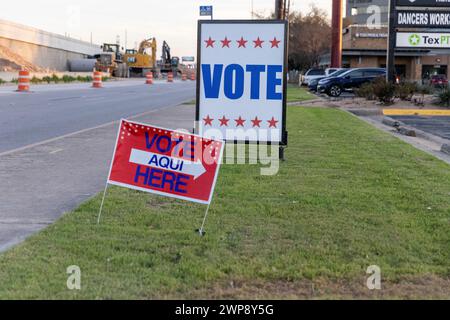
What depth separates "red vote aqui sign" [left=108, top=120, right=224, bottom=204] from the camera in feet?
21.1

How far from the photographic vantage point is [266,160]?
1045 cm

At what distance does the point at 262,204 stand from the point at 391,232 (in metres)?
1.60

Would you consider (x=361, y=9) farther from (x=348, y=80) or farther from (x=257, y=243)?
(x=257, y=243)

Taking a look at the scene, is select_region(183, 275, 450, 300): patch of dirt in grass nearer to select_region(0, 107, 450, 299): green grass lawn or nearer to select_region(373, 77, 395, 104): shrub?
select_region(0, 107, 450, 299): green grass lawn

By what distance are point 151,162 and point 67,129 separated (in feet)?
31.2

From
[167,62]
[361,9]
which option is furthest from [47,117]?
[361,9]

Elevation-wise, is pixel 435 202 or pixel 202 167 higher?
pixel 202 167

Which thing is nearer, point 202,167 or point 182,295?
point 182,295

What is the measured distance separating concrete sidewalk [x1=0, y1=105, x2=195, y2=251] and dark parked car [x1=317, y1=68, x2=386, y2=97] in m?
22.4

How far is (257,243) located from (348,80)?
3022 cm
